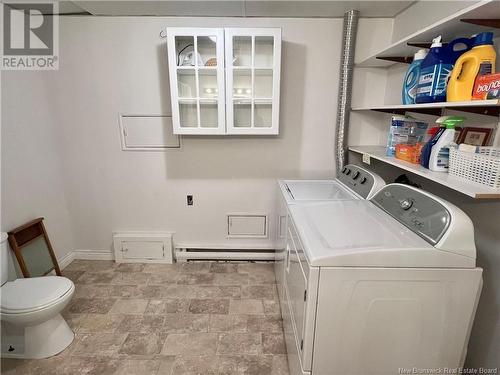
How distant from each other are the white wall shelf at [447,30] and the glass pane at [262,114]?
86 centimetres

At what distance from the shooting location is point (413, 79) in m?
1.55

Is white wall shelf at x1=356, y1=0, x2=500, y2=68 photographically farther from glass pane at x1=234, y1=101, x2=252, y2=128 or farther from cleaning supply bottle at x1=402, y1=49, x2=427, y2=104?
glass pane at x1=234, y1=101, x2=252, y2=128

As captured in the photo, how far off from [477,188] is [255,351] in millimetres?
1508

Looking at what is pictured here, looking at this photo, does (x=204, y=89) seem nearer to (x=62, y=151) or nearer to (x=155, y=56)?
(x=155, y=56)

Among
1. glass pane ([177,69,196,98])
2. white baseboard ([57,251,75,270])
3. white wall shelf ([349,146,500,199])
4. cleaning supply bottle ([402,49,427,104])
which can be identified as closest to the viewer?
white wall shelf ([349,146,500,199])

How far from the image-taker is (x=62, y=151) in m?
2.48

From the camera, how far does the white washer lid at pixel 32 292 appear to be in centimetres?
154

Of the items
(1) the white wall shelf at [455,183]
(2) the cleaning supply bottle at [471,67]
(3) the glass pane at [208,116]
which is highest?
(2) the cleaning supply bottle at [471,67]

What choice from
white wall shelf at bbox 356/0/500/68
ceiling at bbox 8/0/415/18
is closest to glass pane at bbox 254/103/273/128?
ceiling at bbox 8/0/415/18

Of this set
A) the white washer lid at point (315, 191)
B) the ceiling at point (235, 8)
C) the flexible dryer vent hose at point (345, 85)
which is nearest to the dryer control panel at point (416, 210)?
the white washer lid at point (315, 191)

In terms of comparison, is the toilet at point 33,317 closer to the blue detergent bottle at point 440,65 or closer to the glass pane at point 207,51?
the glass pane at point 207,51

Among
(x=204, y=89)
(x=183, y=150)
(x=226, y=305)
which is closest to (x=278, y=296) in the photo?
(x=226, y=305)

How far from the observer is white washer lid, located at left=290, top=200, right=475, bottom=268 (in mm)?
1054

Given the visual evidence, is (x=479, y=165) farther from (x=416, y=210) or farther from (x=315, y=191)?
(x=315, y=191)
